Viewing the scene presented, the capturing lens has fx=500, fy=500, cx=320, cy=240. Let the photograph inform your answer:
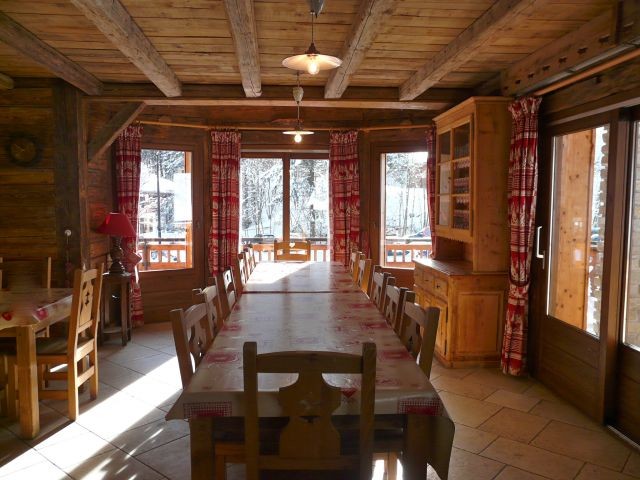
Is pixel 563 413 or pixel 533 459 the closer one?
pixel 533 459

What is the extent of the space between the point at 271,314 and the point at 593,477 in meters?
1.81

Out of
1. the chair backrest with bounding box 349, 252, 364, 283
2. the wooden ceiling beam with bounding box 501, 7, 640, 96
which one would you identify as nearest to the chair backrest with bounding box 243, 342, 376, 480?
the wooden ceiling beam with bounding box 501, 7, 640, 96

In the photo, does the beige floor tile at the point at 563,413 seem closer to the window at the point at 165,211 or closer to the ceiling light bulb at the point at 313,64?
the ceiling light bulb at the point at 313,64

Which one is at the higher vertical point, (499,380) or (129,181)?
(129,181)

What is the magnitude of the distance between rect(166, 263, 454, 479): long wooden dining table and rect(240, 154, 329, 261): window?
315 centimetres

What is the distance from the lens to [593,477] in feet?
8.11

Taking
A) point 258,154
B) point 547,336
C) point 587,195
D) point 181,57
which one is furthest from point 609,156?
point 258,154

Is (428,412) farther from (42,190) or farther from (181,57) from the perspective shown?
(42,190)

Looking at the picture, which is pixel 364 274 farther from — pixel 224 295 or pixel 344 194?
pixel 344 194

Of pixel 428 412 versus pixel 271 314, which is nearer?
pixel 428 412

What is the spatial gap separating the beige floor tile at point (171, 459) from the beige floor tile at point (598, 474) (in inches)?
77.3

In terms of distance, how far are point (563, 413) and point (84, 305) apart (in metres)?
3.14

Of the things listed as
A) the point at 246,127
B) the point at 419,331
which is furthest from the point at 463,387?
the point at 246,127

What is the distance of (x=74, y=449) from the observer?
2740mm
